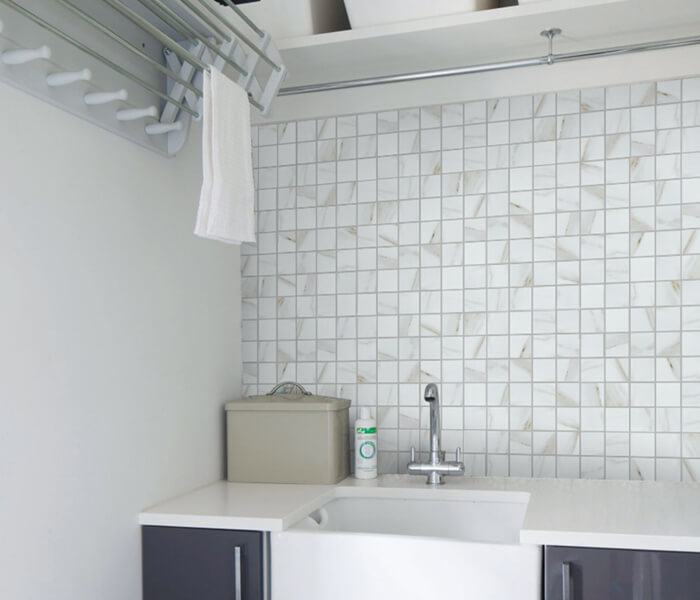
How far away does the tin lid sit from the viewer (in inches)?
77.5

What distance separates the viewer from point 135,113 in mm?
1589

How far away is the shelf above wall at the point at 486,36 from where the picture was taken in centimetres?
179

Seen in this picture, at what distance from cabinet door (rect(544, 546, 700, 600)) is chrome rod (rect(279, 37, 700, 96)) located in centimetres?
112

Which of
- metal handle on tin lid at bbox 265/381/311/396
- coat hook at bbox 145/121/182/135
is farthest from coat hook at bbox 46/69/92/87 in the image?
metal handle on tin lid at bbox 265/381/311/396

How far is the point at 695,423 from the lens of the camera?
1.91 meters

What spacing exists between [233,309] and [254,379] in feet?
0.70

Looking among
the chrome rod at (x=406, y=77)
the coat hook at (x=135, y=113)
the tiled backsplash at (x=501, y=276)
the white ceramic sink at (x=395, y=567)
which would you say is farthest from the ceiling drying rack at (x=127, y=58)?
the white ceramic sink at (x=395, y=567)

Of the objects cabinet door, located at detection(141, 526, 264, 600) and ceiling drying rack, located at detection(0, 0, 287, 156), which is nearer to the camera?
ceiling drying rack, located at detection(0, 0, 287, 156)

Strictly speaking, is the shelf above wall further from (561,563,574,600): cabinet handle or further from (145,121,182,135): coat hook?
(561,563,574,600): cabinet handle

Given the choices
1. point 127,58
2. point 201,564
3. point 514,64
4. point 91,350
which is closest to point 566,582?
point 201,564

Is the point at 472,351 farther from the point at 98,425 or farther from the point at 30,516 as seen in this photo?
the point at 30,516

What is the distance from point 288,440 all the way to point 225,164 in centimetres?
78

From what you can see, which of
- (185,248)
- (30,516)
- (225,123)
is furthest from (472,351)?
(30,516)

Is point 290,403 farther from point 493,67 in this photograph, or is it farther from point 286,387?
point 493,67
